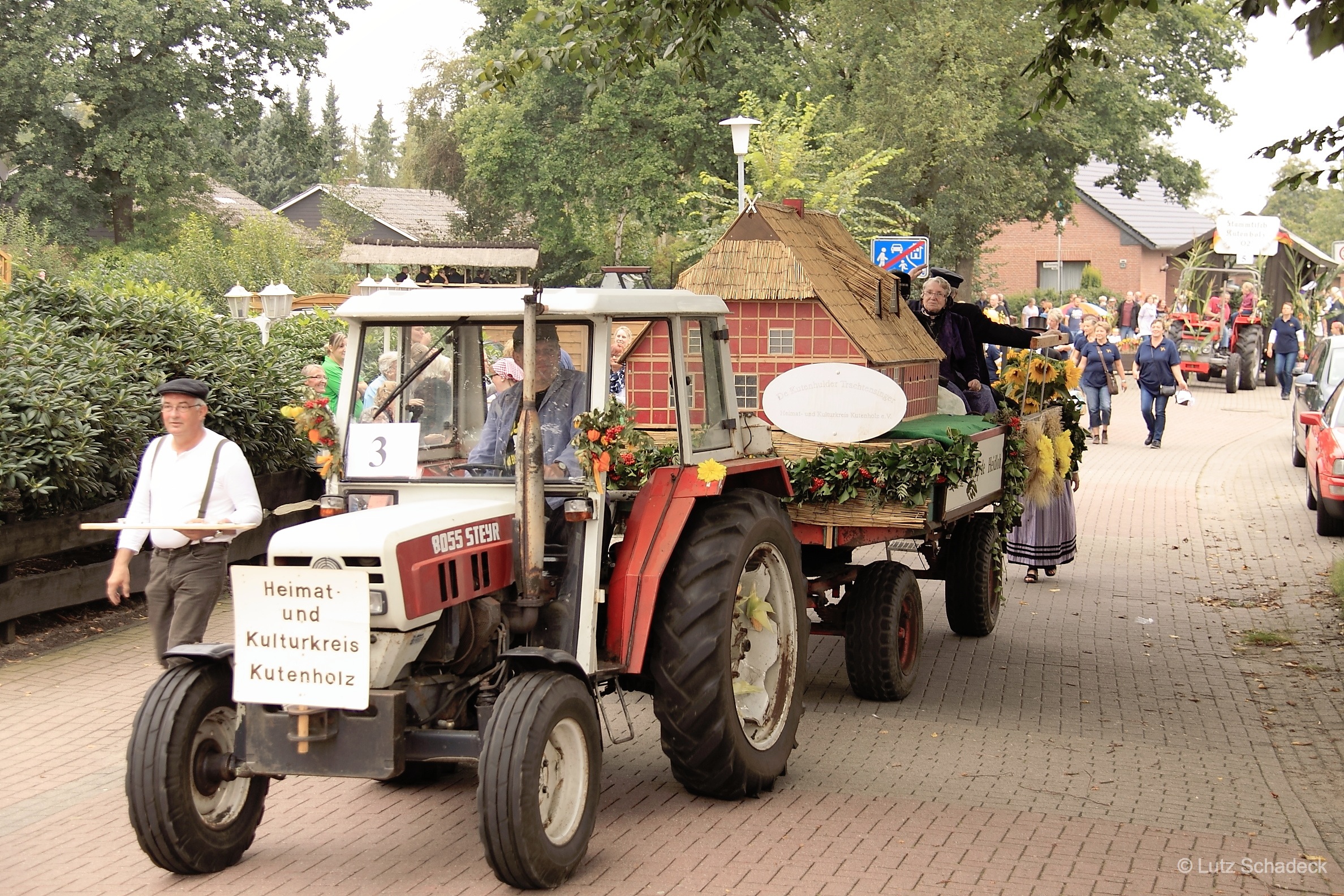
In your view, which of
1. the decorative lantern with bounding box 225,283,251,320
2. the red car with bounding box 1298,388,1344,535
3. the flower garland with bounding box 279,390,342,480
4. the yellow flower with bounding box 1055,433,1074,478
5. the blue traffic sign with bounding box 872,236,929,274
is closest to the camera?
the flower garland with bounding box 279,390,342,480

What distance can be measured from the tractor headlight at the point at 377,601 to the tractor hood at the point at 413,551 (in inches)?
0.6

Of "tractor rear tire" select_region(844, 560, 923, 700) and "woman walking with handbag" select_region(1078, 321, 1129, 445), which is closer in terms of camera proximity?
"tractor rear tire" select_region(844, 560, 923, 700)

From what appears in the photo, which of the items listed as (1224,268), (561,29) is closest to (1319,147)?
(561,29)

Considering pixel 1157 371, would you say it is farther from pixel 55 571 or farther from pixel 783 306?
pixel 55 571

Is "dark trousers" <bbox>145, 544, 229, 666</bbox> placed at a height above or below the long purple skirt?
above

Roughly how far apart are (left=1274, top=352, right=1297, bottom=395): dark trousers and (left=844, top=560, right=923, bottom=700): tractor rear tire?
88.4 feet

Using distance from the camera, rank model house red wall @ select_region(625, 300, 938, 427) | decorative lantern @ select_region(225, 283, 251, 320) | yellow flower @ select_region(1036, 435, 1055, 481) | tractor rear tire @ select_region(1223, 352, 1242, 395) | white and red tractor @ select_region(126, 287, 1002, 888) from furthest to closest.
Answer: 1. tractor rear tire @ select_region(1223, 352, 1242, 395)
2. decorative lantern @ select_region(225, 283, 251, 320)
3. yellow flower @ select_region(1036, 435, 1055, 481)
4. model house red wall @ select_region(625, 300, 938, 427)
5. white and red tractor @ select_region(126, 287, 1002, 888)

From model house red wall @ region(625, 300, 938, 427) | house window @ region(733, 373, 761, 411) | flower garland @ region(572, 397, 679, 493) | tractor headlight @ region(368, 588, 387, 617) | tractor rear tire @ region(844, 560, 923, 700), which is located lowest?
tractor rear tire @ region(844, 560, 923, 700)

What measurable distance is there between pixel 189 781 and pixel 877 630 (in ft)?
13.3

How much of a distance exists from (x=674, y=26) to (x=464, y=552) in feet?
17.5

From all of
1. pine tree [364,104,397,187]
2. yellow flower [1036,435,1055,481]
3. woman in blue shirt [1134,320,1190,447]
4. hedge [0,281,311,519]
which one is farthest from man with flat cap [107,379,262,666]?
pine tree [364,104,397,187]

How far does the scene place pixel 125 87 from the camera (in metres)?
42.2

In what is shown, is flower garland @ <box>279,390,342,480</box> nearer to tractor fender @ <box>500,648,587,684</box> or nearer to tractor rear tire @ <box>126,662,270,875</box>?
tractor rear tire @ <box>126,662,270,875</box>

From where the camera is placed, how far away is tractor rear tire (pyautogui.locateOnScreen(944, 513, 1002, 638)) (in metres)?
9.42
